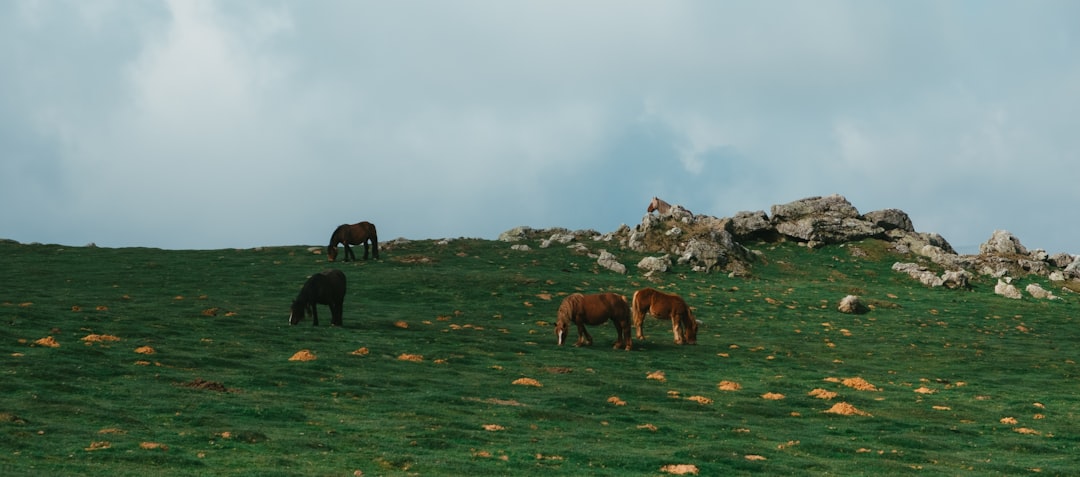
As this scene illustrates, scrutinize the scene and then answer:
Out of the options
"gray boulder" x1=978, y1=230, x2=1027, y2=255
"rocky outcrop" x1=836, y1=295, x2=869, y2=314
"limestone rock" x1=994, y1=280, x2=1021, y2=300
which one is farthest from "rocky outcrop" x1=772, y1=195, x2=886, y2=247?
"rocky outcrop" x1=836, y1=295, x2=869, y2=314

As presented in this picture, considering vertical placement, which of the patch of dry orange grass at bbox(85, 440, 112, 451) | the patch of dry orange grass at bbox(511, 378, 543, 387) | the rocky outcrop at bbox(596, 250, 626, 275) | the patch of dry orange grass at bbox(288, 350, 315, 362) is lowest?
the patch of dry orange grass at bbox(511, 378, 543, 387)

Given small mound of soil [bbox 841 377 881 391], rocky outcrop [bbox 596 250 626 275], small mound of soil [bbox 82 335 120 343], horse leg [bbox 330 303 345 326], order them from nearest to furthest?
small mound of soil [bbox 82 335 120 343] → small mound of soil [bbox 841 377 881 391] → horse leg [bbox 330 303 345 326] → rocky outcrop [bbox 596 250 626 275]

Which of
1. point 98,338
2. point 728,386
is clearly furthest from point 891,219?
point 98,338

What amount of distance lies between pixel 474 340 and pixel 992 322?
35060mm

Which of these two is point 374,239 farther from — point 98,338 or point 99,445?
point 99,445

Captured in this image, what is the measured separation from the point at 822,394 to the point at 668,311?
11.9 metres

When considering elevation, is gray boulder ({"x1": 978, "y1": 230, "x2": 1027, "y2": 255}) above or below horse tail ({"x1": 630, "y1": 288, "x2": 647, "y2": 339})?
above

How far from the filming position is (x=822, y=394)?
95.9 ft

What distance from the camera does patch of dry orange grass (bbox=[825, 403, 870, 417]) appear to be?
26469 mm

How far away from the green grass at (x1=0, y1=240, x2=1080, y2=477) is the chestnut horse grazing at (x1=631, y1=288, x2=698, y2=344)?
1055 millimetres

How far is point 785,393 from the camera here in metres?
29.5

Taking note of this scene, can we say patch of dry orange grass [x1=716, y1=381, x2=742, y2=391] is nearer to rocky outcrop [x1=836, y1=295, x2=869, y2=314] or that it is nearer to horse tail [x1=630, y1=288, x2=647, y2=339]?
horse tail [x1=630, y1=288, x2=647, y2=339]

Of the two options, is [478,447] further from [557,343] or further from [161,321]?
[161,321]

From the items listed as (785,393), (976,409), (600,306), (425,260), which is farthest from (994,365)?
(425,260)
